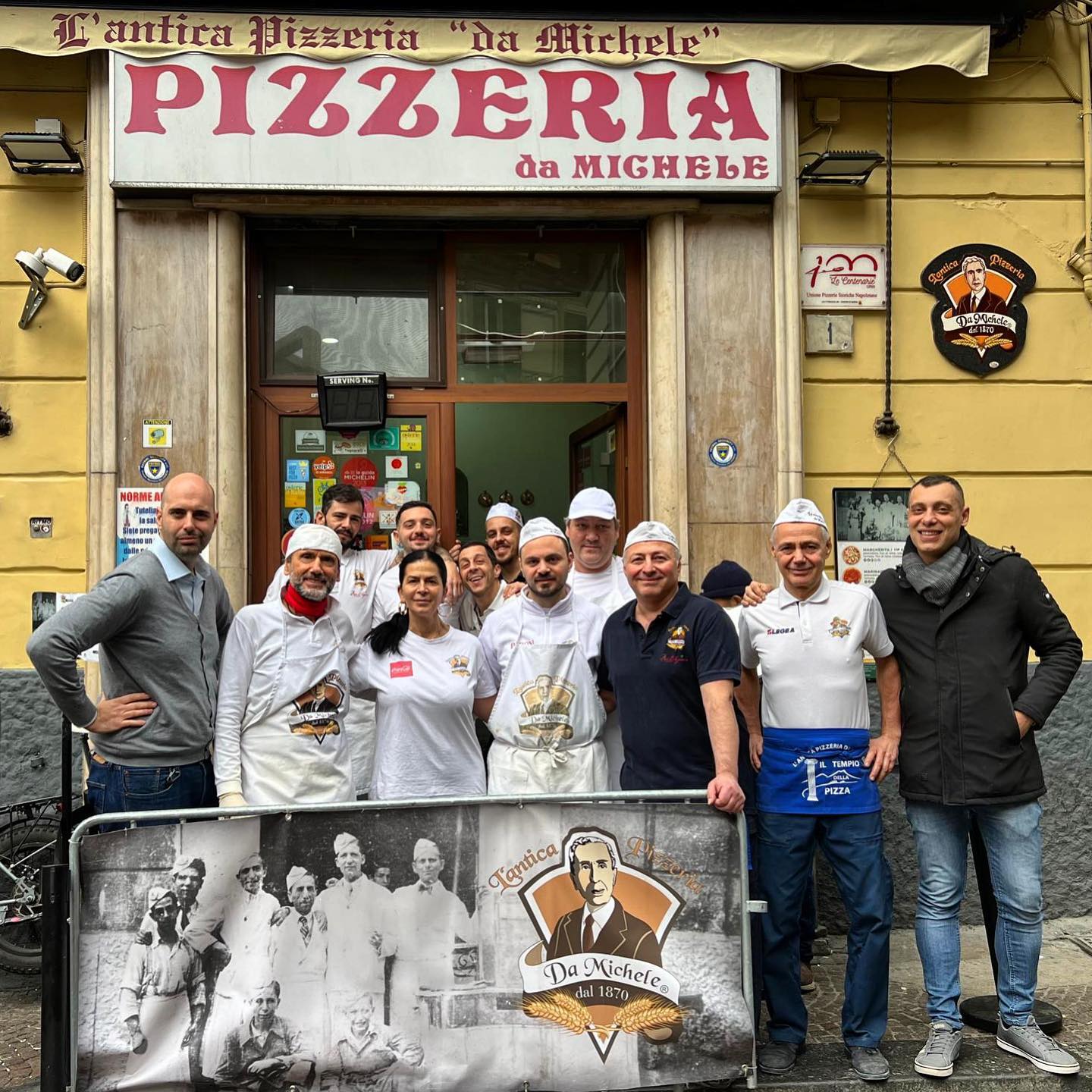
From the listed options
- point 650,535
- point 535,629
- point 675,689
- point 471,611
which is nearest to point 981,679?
point 675,689

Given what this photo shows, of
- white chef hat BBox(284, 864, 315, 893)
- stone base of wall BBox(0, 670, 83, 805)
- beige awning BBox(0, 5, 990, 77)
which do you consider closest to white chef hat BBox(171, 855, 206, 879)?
white chef hat BBox(284, 864, 315, 893)

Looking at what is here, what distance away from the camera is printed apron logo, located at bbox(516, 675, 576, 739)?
4352mm

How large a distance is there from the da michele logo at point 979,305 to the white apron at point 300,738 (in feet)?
14.2

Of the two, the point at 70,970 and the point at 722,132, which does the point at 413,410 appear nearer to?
the point at 722,132

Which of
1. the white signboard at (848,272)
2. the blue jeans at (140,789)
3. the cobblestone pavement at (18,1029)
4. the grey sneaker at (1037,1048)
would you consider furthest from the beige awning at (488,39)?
the grey sneaker at (1037,1048)

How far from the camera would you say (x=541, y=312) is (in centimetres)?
696

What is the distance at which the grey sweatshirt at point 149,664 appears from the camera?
4.01 metres

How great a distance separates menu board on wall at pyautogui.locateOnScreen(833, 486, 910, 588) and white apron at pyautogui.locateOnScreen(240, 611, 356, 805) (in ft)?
11.4

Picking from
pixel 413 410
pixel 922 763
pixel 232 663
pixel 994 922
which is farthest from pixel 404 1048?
pixel 413 410

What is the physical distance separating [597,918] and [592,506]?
6.21 feet

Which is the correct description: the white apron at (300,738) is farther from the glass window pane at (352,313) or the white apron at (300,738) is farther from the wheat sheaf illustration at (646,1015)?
the glass window pane at (352,313)

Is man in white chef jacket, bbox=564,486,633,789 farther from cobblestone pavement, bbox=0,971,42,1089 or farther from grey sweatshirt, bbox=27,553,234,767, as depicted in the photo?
cobblestone pavement, bbox=0,971,42,1089

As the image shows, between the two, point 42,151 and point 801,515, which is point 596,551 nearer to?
point 801,515

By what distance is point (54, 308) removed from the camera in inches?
244
